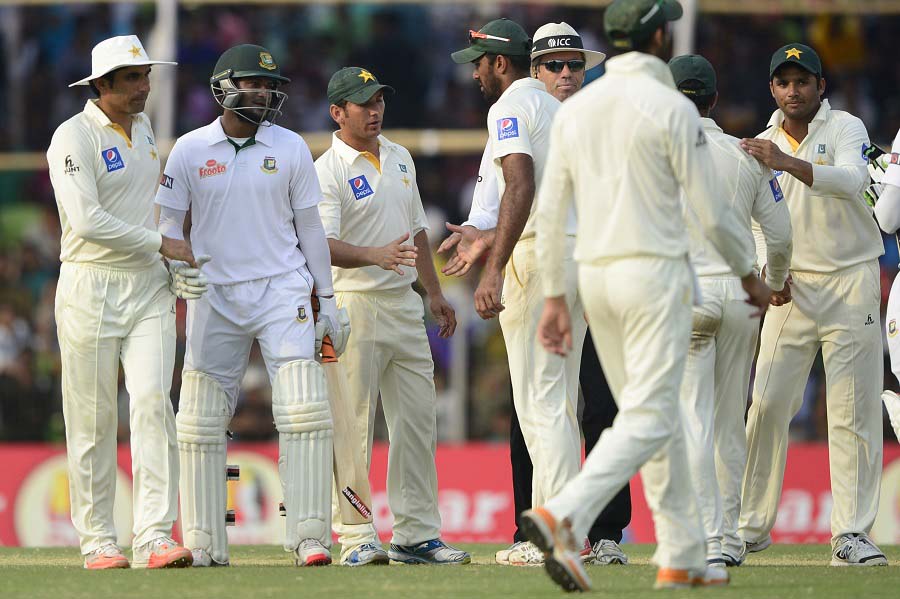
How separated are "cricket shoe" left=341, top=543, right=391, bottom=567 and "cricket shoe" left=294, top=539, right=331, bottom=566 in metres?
0.31

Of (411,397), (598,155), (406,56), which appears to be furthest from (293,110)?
(598,155)

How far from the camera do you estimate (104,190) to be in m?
6.90

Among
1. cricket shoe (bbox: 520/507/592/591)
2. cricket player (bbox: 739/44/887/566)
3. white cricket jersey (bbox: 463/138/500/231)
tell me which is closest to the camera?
cricket shoe (bbox: 520/507/592/591)

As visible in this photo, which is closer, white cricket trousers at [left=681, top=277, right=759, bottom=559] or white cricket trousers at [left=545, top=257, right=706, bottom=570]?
white cricket trousers at [left=545, top=257, right=706, bottom=570]

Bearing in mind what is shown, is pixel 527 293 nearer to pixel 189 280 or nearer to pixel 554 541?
pixel 189 280

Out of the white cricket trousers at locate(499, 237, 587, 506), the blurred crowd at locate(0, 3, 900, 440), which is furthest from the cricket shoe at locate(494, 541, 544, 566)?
the blurred crowd at locate(0, 3, 900, 440)

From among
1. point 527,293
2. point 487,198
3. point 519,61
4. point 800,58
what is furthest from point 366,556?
point 800,58

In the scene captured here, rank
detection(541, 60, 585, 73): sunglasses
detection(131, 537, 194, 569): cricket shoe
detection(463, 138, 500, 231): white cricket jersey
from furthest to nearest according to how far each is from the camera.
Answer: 1. detection(541, 60, 585, 73): sunglasses
2. detection(463, 138, 500, 231): white cricket jersey
3. detection(131, 537, 194, 569): cricket shoe

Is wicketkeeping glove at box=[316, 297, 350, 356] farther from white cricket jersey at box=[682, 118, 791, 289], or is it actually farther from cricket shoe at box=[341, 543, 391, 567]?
white cricket jersey at box=[682, 118, 791, 289]

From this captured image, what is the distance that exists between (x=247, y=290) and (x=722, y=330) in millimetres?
2061

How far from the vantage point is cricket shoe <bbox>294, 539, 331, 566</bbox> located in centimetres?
683

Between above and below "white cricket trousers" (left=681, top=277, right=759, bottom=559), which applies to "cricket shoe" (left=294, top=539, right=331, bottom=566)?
below

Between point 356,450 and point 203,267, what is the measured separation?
1127 mm

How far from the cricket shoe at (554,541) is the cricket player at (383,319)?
2197 mm
